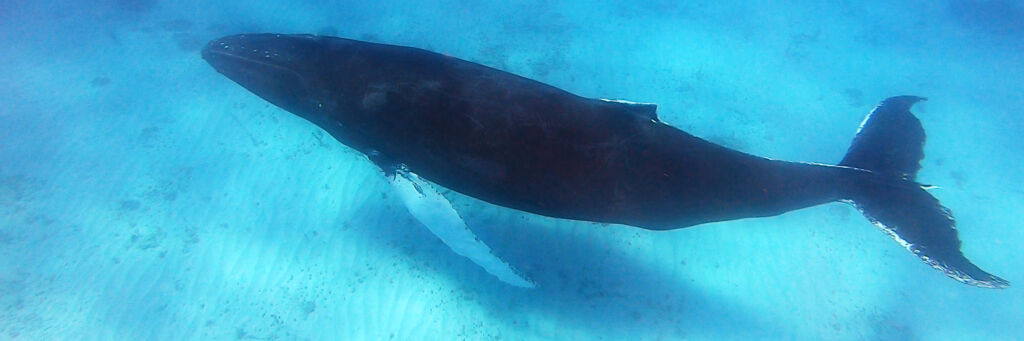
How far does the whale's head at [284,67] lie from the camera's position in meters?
5.43

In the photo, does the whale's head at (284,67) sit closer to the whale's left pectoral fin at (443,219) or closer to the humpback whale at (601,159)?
the humpback whale at (601,159)

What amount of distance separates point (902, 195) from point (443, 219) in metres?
5.00

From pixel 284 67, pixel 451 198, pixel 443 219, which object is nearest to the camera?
pixel 443 219

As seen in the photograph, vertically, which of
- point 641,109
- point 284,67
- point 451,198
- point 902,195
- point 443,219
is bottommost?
point 451,198

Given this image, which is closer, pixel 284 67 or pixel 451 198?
pixel 284 67

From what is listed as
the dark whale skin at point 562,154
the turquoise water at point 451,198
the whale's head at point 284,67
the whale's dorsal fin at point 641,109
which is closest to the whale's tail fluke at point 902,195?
the dark whale skin at point 562,154

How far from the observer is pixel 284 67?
560cm

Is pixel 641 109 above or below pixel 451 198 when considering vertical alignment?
above

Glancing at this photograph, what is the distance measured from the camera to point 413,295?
249 inches

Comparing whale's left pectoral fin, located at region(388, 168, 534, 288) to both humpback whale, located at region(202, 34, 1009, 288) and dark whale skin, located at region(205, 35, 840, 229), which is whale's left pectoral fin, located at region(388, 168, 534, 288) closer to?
humpback whale, located at region(202, 34, 1009, 288)

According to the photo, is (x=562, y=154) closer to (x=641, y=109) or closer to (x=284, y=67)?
(x=641, y=109)

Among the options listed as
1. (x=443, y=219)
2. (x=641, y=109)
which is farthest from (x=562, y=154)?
(x=443, y=219)

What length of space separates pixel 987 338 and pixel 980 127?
549cm

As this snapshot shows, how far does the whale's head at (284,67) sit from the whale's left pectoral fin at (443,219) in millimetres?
1416
